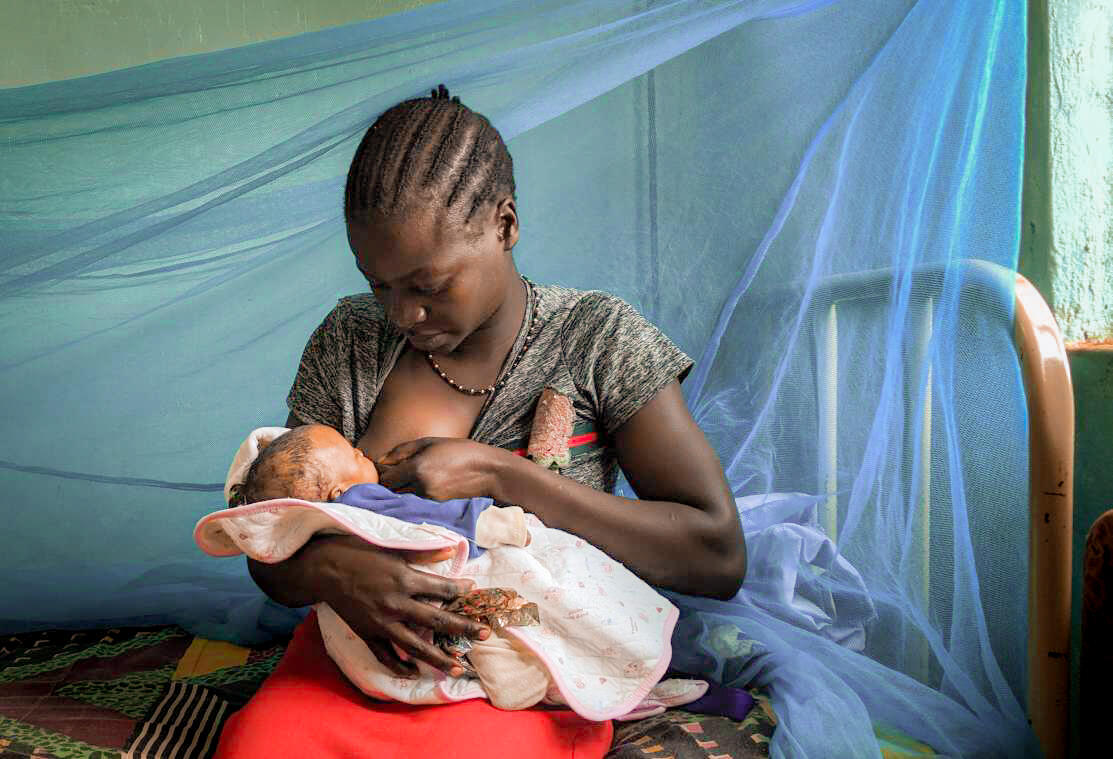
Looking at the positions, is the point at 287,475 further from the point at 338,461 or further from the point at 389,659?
the point at 389,659

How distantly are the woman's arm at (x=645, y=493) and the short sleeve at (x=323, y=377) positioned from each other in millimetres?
249

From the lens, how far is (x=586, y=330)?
1.57 m

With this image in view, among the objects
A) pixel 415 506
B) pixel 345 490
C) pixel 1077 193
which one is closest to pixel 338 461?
pixel 345 490

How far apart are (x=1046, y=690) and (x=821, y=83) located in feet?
3.44

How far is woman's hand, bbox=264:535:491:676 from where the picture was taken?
122 centimetres

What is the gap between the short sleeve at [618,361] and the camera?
4.89 ft

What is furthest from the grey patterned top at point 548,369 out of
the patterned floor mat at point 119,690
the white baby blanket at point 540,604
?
the patterned floor mat at point 119,690

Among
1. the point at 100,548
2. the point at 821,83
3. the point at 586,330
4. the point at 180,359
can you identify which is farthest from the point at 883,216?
the point at 100,548

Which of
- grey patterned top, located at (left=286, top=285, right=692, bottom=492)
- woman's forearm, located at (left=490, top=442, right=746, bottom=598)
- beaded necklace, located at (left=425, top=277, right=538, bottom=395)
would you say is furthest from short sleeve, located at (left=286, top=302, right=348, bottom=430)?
woman's forearm, located at (left=490, top=442, right=746, bottom=598)

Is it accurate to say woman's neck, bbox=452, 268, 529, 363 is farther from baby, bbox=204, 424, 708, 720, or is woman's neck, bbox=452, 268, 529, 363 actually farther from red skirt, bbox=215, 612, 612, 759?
red skirt, bbox=215, 612, 612, 759

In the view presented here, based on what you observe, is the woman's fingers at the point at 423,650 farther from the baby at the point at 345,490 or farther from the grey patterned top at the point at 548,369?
the grey patterned top at the point at 548,369

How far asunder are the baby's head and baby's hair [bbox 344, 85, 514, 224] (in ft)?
1.10

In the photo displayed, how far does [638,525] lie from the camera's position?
1.41m

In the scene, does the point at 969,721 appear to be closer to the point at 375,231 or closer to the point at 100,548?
the point at 375,231
